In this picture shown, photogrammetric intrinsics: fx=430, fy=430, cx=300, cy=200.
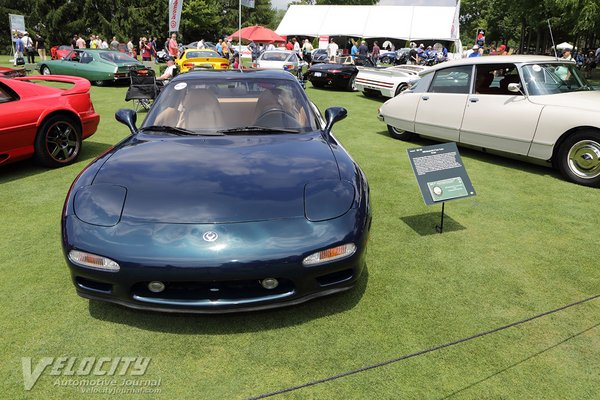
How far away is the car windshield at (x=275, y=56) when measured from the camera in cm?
1703

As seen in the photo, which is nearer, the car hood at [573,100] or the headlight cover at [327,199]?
the headlight cover at [327,199]

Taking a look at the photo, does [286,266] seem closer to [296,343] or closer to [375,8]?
[296,343]

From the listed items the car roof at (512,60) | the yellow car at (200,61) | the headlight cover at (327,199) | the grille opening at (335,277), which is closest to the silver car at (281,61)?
the yellow car at (200,61)

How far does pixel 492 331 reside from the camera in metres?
2.56

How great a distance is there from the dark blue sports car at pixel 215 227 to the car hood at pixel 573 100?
3.87 meters

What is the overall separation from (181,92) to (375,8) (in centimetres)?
4187

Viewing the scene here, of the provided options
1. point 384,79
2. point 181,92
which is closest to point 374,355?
point 181,92

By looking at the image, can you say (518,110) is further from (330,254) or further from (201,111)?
(330,254)

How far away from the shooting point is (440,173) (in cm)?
383

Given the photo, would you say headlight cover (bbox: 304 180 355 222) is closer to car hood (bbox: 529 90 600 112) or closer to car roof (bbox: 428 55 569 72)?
car hood (bbox: 529 90 600 112)

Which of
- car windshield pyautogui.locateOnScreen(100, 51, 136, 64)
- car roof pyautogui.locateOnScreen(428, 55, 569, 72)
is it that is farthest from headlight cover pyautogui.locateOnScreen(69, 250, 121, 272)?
car windshield pyautogui.locateOnScreen(100, 51, 136, 64)

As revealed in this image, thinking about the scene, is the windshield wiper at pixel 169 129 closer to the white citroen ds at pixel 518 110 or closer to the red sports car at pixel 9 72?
the white citroen ds at pixel 518 110

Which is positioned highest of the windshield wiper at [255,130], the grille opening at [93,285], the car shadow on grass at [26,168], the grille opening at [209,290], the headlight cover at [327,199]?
the windshield wiper at [255,130]

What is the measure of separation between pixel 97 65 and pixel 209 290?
15889 millimetres
